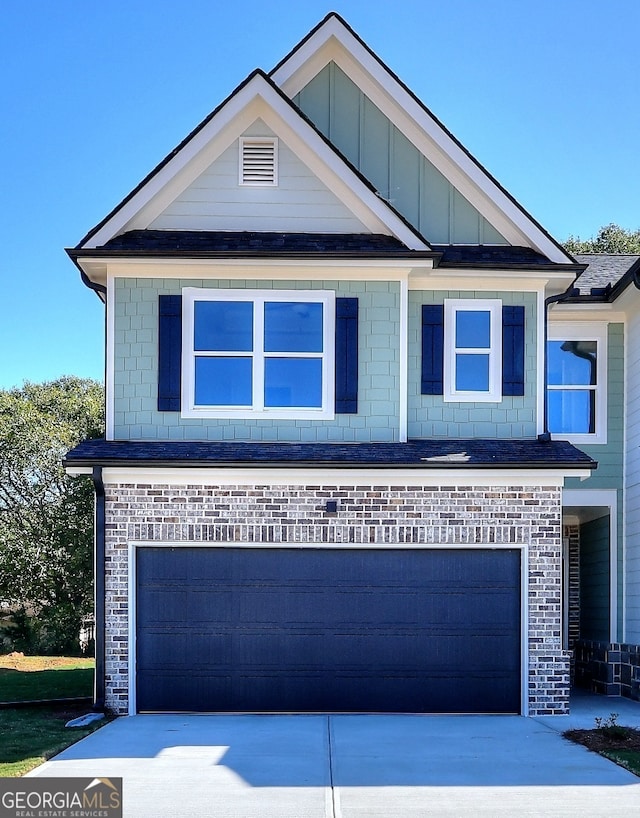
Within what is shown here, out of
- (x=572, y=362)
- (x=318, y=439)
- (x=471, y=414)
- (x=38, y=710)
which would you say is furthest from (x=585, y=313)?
(x=38, y=710)

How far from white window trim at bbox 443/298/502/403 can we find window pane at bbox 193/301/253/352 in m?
2.66

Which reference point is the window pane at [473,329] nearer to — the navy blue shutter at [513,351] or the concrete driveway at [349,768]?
the navy blue shutter at [513,351]

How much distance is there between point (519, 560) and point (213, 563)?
384 centimetres

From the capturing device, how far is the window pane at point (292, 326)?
13.1m

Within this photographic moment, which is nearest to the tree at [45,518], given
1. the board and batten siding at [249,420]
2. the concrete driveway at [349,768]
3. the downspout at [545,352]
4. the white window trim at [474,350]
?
the board and batten siding at [249,420]

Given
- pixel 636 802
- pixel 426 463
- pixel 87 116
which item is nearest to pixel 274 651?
pixel 426 463

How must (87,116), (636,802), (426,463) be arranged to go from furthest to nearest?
(87,116), (426,463), (636,802)

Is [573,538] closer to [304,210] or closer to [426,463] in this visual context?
[426,463]

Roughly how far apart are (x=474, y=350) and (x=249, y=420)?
3.18m

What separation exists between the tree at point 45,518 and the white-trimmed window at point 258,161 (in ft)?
33.8

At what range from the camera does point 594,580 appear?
16391mm

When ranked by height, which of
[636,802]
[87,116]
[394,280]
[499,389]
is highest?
[87,116]

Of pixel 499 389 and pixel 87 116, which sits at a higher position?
pixel 87 116

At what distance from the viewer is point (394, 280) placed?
13.2 m
